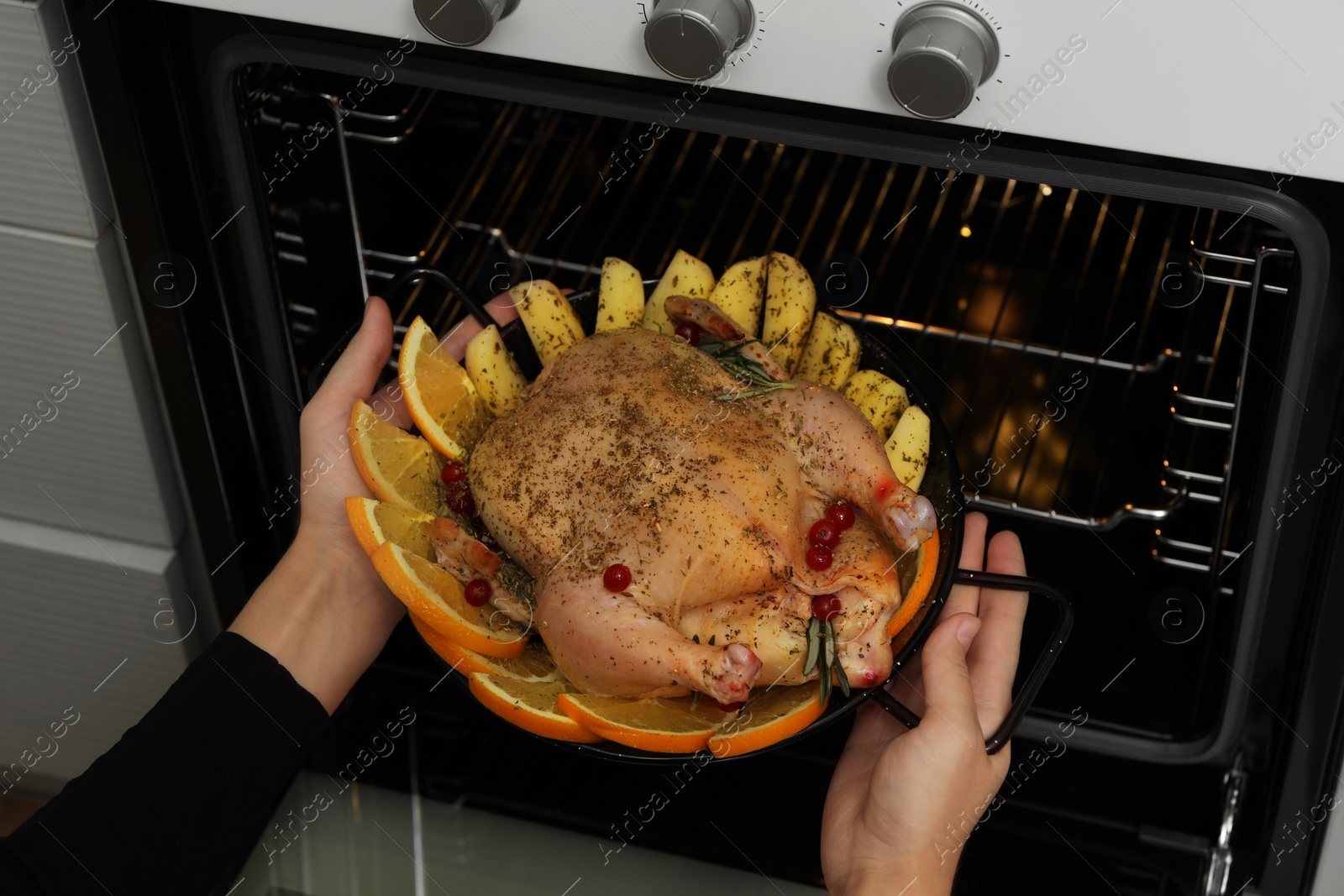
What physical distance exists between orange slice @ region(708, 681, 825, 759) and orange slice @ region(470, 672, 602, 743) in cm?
12

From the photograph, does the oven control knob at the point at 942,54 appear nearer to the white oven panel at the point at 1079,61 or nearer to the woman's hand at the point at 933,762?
the white oven panel at the point at 1079,61

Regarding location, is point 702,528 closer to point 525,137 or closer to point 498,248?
point 498,248

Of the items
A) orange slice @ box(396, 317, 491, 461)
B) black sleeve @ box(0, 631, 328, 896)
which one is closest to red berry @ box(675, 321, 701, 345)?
orange slice @ box(396, 317, 491, 461)

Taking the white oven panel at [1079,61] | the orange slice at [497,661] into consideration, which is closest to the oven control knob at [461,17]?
the white oven panel at [1079,61]

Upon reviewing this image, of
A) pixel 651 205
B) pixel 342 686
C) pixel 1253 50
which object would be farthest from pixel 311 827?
pixel 1253 50

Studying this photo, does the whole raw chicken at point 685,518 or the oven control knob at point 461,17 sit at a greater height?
the oven control knob at point 461,17

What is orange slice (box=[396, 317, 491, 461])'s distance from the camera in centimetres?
120

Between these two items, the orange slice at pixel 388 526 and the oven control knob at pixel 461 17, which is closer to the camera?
the oven control knob at pixel 461 17

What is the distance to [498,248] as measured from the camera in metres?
1.53

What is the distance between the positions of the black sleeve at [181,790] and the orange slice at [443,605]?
24 centimetres

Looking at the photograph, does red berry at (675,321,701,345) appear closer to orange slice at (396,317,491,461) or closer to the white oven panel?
orange slice at (396,317,491,461)

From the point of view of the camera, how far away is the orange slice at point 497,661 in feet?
3.57

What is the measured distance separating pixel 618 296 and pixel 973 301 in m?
0.58

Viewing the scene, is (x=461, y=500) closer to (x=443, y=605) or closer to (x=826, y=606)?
(x=443, y=605)
